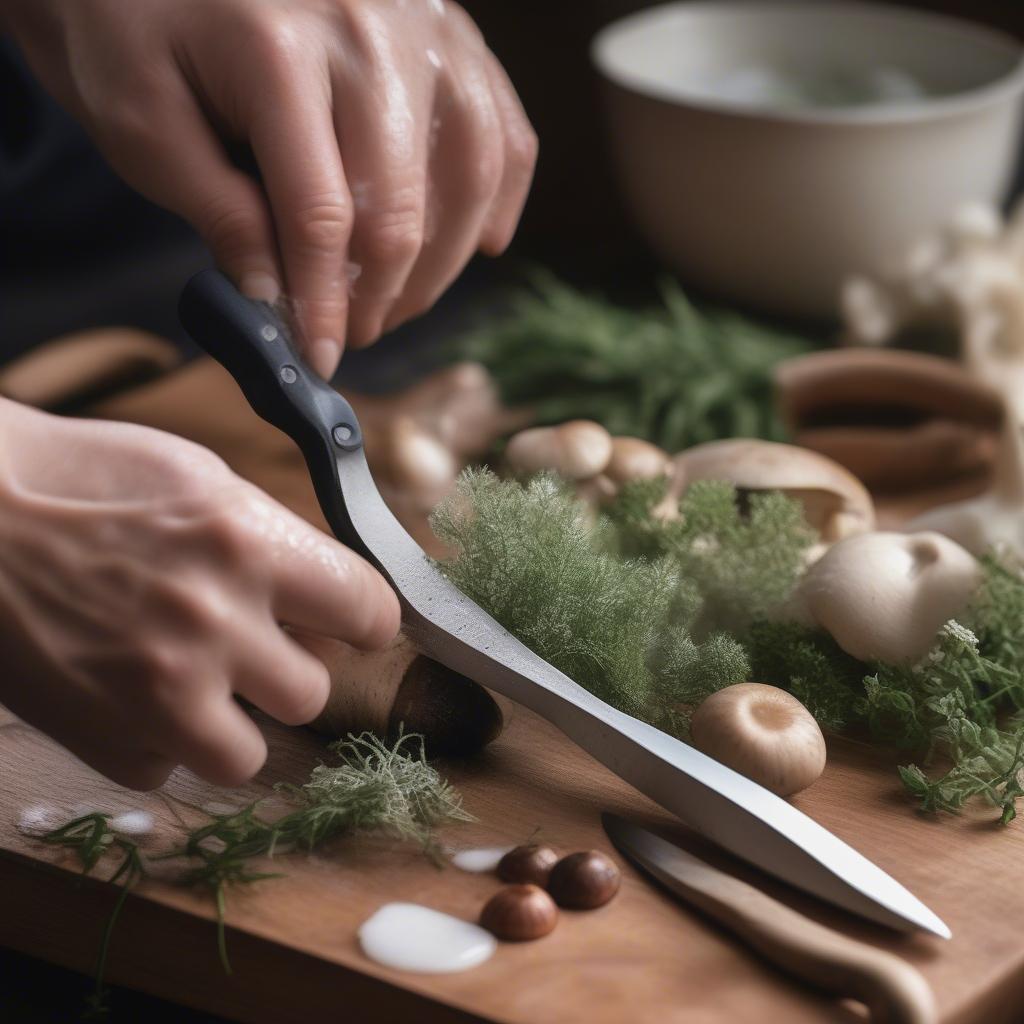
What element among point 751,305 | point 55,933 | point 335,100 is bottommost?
point 751,305

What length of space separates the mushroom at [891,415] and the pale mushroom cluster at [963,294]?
0.33 feet

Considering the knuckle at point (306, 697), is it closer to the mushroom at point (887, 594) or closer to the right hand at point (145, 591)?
the right hand at point (145, 591)

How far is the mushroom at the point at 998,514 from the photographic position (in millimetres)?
1117

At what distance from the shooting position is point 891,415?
150 centimetres

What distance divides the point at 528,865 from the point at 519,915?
0.05 m

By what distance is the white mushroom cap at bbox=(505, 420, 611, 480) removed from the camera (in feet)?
3.81

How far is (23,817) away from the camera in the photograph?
85 cm

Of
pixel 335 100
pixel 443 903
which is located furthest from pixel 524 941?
pixel 335 100

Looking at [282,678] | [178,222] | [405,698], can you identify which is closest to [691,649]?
[405,698]

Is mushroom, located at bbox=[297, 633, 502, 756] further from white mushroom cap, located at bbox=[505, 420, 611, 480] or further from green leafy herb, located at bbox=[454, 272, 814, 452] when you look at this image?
green leafy herb, located at bbox=[454, 272, 814, 452]

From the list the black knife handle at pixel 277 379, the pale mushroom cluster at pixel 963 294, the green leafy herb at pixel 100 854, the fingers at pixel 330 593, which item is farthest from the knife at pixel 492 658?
the pale mushroom cluster at pixel 963 294

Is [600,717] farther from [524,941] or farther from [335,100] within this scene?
[335,100]

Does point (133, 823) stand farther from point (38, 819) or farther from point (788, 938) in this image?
point (788, 938)

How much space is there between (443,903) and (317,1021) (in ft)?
0.29
